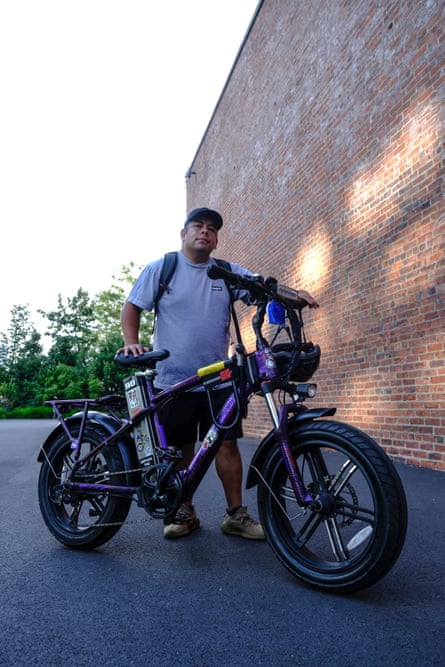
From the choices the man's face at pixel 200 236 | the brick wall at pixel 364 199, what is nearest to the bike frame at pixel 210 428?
the man's face at pixel 200 236

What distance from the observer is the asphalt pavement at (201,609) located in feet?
4.76

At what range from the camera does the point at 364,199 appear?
610cm

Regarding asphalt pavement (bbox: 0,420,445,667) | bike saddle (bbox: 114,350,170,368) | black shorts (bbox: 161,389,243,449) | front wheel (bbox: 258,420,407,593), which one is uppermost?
bike saddle (bbox: 114,350,170,368)

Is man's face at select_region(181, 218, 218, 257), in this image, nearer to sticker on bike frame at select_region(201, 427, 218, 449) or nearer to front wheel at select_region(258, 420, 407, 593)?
sticker on bike frame at select_region(201, 427, 218, 449)

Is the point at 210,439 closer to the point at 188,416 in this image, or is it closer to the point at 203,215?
the point at 188,416

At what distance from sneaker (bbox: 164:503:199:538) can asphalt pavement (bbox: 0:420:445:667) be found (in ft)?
0.18

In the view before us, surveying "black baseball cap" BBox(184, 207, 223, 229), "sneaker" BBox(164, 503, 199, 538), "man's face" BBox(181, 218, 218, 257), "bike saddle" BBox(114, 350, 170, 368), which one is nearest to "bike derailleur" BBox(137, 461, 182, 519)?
"sneaker" BBox(164, 503, 199, 538)

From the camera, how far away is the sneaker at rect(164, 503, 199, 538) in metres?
2.72

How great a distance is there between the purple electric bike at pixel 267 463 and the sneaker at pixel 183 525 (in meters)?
0.32

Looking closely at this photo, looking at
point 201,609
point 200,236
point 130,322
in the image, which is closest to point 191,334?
point 130,322

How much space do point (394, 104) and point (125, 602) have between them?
18.8 ft

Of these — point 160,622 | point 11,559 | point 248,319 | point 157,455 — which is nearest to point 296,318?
point 157,455

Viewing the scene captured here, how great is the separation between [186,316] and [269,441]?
1.03 m

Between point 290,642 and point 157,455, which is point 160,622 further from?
point 157,455
